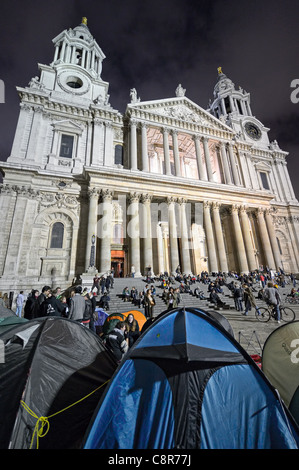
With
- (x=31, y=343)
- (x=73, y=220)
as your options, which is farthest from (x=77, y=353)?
(x=73, y=220)

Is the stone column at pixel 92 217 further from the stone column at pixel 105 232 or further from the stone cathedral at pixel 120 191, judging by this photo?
the stone column at pixel 105 232

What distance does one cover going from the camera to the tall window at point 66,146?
22219 millimetres

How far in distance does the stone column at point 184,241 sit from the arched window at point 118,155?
9524 millimetres

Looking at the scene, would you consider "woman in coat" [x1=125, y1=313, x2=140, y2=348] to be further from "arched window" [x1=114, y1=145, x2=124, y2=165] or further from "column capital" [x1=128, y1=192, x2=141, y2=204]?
"arched window" [x1=114, y1=145, x2=124, y2=165]

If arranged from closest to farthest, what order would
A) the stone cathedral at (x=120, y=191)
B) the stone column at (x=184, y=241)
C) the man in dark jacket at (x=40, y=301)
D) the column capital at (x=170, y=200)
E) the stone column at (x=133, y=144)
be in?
the man in dark jacket at (x=40, y=301) → the stone cathedral at (x=120, y=191) → the stone column at (x=184, y=241) → the column capital at (x=170, y=200) → the stone column at (x=133, y=144)

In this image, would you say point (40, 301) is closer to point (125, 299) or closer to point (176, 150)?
point (125, 299)

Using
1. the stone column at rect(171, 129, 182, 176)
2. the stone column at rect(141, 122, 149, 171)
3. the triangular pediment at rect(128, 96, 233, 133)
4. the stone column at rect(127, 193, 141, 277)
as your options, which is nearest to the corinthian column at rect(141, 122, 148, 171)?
the stone column at rect(141, 122, 149, 171)

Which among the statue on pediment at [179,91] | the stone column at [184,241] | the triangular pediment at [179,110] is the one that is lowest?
the stone column at [184,241]

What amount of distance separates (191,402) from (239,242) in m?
22.6

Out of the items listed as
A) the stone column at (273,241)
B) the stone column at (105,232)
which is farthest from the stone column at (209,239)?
the stone column at (105,232)

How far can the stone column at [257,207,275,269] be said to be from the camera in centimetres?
2306

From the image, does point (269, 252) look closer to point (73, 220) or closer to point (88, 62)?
point (73, 220)

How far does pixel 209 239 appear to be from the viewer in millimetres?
21859
